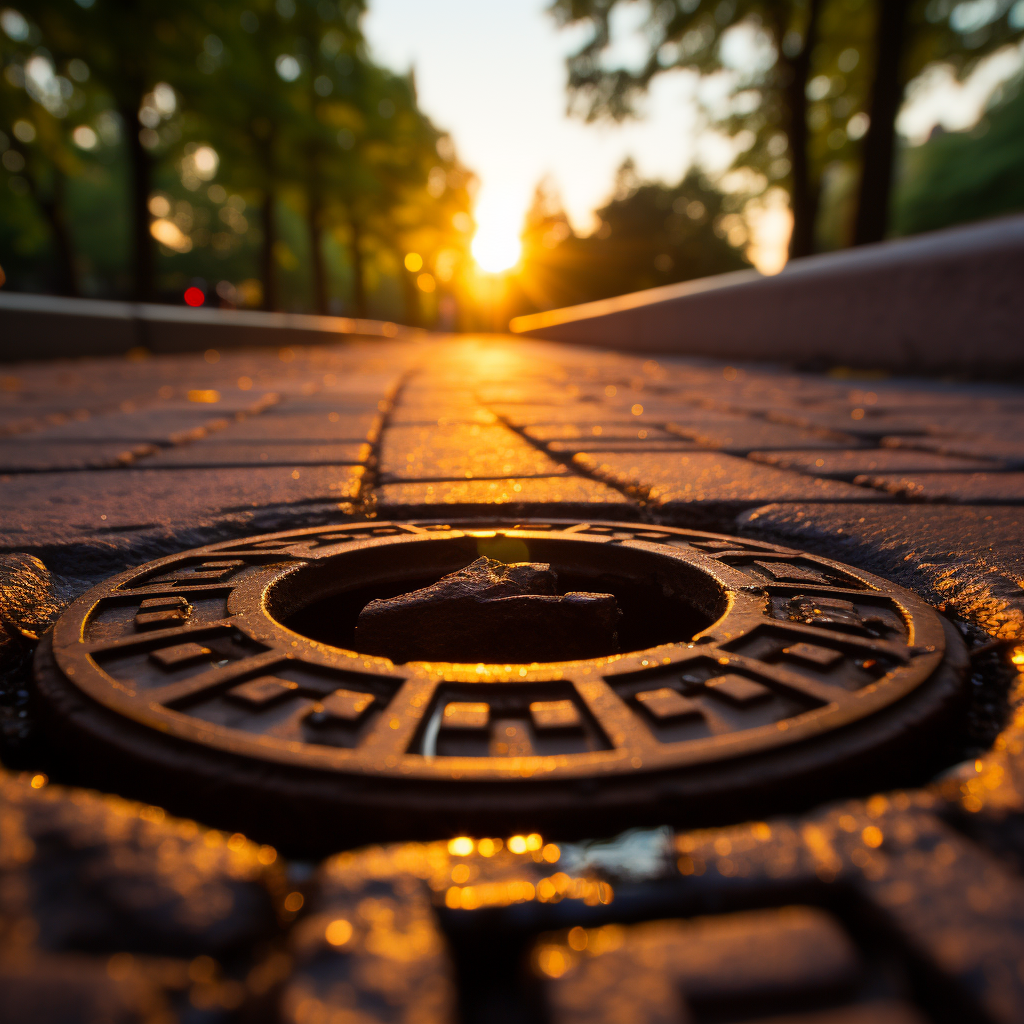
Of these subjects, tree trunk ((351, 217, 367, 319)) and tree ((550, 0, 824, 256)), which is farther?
tree trunk ((351, 217, 367, 319))

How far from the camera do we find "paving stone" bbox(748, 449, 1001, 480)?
221 centimetres

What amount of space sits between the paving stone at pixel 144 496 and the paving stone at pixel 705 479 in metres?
0.73

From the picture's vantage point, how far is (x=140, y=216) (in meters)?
11.8

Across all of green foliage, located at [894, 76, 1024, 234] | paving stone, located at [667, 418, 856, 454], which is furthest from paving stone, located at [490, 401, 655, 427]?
green foliage, located at [894, 76, 1024, 234]

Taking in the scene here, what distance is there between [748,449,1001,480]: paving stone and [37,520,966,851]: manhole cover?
3.61ft

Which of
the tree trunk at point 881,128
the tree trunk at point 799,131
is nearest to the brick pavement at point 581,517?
the tree trunk at point 881,128

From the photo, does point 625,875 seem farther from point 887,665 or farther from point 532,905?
point 887,665

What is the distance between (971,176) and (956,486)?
26916 millimetres

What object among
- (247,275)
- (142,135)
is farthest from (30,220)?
(247,275)

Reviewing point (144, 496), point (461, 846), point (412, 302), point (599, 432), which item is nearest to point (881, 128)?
point (599, 432)

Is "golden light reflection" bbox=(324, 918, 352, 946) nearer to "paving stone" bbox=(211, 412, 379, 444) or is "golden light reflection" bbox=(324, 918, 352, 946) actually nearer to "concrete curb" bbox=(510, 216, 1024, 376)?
"paving stone" bbox=(211, 412, 379, 444)

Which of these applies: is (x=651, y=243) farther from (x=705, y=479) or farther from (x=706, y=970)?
(x=706, y=970)

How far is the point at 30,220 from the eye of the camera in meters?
18.3

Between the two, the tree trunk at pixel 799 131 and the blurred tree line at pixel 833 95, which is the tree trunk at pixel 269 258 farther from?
the tree trunk at pixel 799 131
